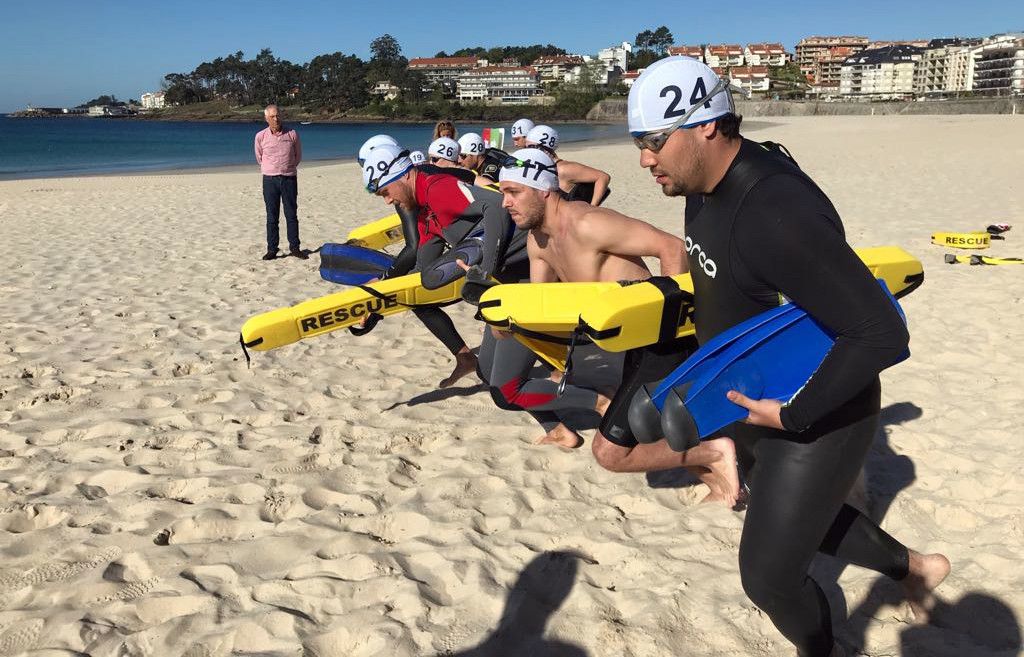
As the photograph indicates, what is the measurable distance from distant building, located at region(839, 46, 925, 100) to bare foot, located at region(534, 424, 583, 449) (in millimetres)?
150435

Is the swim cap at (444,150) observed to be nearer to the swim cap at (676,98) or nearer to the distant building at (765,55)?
the swim cap at (676,98)

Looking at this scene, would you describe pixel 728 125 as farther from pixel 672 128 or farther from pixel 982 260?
pixel 982 260

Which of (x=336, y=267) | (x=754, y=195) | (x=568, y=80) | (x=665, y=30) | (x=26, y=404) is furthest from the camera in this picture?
(x=665, y=30)

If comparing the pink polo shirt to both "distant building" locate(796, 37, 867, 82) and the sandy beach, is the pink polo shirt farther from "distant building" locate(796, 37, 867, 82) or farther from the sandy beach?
"distant building" locate(796, 37, 867, 82)

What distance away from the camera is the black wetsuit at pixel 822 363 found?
6.01 feet

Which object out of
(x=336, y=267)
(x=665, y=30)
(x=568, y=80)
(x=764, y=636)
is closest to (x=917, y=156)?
(x=336, y=267)

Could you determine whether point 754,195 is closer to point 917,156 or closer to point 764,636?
point 764,636

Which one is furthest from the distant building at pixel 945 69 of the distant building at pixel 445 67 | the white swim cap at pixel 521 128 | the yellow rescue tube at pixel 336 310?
the yellow rescue tube at pixel 336 310

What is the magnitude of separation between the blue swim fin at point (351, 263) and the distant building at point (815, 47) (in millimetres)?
205327

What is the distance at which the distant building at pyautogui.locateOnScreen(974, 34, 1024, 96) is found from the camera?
125 meters

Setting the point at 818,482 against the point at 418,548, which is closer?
the point at 818,482

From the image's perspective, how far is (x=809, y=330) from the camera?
80.4 inches

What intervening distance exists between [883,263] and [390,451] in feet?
9.74

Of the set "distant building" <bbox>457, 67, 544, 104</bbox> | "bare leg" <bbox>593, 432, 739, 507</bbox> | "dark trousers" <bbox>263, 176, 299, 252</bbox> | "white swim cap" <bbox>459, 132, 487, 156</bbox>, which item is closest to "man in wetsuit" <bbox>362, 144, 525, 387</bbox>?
"bare leg" <bbox>593, 432, 739, 507</bbox>
